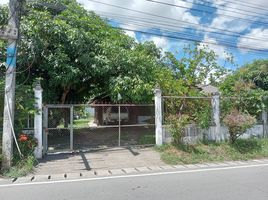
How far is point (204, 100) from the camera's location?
43.0 ft

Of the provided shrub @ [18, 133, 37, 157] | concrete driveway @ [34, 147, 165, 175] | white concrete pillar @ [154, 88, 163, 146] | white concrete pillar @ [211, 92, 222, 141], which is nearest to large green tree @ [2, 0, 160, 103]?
white concrete pillar @ [154, 88, 163, 146]

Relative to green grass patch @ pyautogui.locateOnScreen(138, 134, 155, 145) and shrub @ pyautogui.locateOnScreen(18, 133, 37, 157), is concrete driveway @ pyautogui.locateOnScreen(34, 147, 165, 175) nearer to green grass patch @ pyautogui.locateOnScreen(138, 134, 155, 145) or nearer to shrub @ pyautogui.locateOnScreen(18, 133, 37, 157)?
shrub @ pyautogui.locateOnScreen(18, 133, 37, 157)

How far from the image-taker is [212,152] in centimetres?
1116

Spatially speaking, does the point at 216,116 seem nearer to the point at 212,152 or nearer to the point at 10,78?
the point at 212,152

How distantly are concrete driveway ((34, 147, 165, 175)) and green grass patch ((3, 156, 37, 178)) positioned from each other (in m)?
0.23

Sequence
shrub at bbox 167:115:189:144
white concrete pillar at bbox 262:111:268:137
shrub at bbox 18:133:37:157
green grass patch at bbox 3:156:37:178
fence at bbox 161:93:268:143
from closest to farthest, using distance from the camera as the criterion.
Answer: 1. green grass patch at bbox 3:156:37:178
2. shrub at bbox 18:133:37:157
3. shrub at bbox 167:115:189:144
4. fence at bbox 161:93:268:143
5. white concrete pillar at bbox 262:111:268:137

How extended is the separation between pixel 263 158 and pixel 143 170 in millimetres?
4981

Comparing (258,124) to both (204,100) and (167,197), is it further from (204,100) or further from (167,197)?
(167,197)

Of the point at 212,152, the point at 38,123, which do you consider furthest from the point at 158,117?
the point at 38,123

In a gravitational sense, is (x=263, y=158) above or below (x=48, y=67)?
below

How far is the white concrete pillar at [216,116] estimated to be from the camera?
1277 centimetres

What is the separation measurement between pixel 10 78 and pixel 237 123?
8661 mm

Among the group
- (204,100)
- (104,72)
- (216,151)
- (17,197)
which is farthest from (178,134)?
(17,197)

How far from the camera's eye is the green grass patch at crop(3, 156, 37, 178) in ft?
26.3
